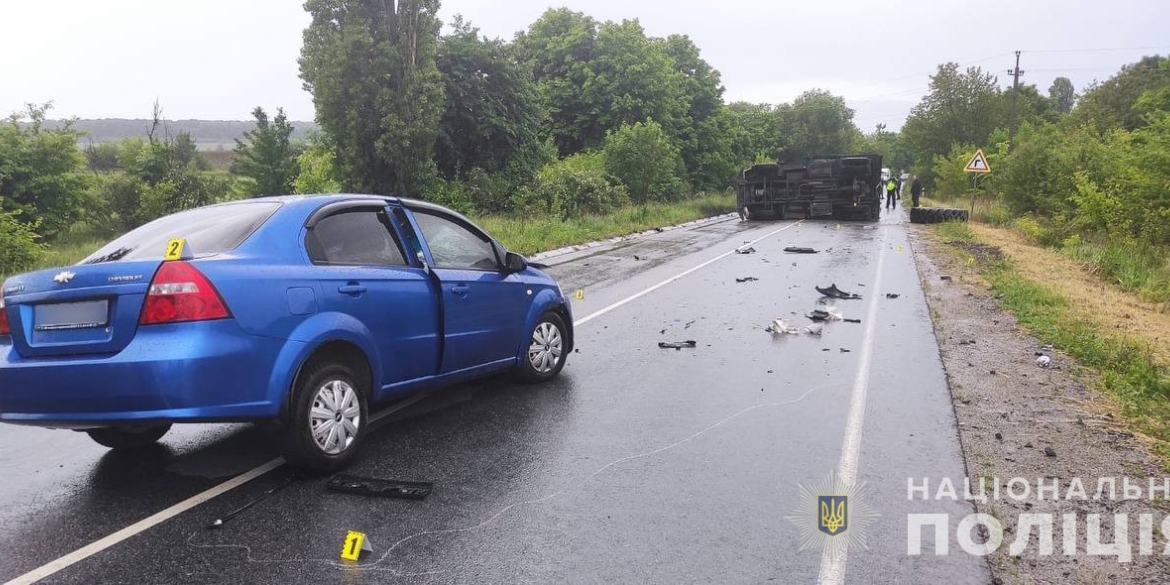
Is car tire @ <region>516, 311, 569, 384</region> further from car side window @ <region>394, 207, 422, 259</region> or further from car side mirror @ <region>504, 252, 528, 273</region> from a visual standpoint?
car side window @ <region>394, 207, 422, 259</region>

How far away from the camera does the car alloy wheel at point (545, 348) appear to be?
665 centimetres

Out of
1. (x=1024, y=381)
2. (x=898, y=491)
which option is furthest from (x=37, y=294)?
(x=1024, y=381)

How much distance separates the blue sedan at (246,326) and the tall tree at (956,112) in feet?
220

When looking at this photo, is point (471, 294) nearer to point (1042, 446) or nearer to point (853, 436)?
point (853, 436)

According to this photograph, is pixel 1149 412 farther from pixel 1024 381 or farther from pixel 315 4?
pixel 315 4

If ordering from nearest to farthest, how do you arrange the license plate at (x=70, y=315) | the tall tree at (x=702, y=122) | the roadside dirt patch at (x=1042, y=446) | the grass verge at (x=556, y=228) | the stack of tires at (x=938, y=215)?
the roadside dirt patch at (x=1042, y=446)
the license plate at (x=70, y=315)
the grass verge at (x=556, y=228)
the stack of tires at (x=938, y=215)
the tall tree at (x=702, y=122)

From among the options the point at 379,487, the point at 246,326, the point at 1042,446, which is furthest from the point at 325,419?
the point at 1042,446

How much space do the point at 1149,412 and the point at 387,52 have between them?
2116cm

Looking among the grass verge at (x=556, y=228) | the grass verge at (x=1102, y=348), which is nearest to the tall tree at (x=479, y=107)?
the grass verge at (x=556, y=228)

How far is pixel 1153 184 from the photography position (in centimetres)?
1559

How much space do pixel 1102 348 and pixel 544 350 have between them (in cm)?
582

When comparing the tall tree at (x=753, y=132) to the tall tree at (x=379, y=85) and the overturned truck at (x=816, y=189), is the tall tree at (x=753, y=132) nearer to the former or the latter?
the overturned truck at (x=816, y=189)

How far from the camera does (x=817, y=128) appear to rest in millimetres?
99750

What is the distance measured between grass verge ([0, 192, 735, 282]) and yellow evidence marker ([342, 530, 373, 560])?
12905mm
